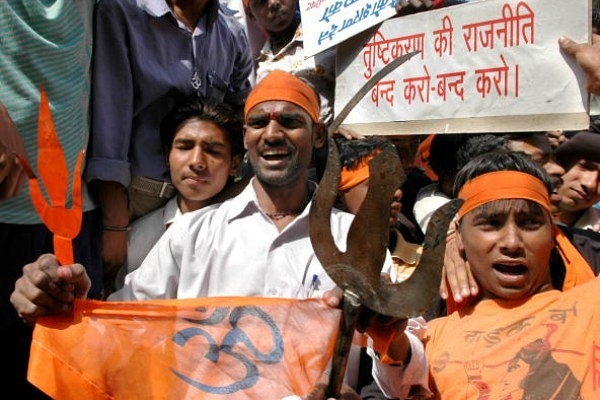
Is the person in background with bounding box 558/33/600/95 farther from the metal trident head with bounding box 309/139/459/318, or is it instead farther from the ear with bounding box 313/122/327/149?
the metal trident head with bounding box 309/139/459/318

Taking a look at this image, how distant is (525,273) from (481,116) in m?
0.97

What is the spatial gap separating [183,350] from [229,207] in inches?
29.6

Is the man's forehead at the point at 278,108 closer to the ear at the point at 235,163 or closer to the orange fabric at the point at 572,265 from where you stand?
the ear at the point at 235,163

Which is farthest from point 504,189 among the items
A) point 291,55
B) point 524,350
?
point 291,55

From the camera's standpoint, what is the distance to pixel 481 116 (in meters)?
3.14

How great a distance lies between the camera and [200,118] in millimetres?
3084

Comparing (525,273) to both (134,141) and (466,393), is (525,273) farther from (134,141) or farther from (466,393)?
(134,141)

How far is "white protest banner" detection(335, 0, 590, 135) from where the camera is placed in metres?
2.92

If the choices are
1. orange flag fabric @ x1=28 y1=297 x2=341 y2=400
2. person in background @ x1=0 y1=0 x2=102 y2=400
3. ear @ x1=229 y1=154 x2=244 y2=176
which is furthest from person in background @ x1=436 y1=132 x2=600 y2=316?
person in background @ x1=0 y1=0 x2=102 y2=400

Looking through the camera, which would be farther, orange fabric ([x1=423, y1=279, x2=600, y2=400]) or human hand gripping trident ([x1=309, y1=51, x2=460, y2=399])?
orange fabric ([x1=423, y1=279, x2=600, y2=400])

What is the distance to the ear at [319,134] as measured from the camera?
2859mm

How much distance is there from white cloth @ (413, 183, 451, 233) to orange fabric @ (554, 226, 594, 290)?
1013 millimetres

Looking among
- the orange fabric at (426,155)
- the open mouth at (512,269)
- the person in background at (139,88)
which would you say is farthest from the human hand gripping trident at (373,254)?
the orange fabric at (426,155)

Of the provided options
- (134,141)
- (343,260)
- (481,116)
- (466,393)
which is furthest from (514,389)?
(134,141)
